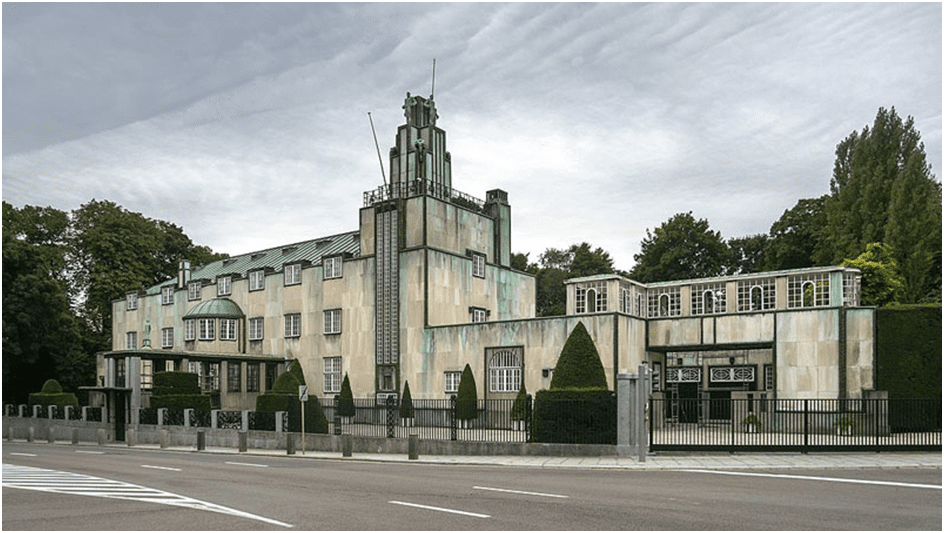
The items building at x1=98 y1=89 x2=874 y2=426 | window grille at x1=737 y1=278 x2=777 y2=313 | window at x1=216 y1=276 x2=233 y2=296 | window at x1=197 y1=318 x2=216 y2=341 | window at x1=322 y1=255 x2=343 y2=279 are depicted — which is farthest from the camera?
window at x1=216 y1=276 x2=233 y2=296

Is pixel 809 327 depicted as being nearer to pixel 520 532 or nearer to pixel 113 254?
pixel 520 532

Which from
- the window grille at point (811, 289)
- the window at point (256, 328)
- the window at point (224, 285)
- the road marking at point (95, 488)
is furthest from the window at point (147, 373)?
the window grille at point (811, 289)

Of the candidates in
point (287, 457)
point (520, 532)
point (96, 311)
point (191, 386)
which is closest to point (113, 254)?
point (96, 311)

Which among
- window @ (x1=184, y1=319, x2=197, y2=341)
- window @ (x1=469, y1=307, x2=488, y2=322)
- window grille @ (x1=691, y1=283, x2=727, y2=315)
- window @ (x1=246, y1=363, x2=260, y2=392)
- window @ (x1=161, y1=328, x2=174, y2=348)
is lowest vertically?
window @ (x1=246, y1=363, x2=260, y2=392)

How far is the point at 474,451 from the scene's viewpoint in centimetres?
3097

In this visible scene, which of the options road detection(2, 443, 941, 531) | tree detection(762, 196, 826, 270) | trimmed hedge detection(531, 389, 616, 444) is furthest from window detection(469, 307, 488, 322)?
road detection(2, 443, 941, 531)

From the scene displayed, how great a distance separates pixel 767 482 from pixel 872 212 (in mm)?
51829

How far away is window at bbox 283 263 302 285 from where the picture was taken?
60.6m

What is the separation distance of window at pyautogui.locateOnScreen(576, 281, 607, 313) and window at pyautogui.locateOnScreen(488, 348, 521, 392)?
4.11m

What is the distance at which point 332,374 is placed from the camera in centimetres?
5744

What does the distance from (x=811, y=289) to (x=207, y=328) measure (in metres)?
39.6

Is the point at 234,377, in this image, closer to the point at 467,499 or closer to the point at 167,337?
the point at 167,337

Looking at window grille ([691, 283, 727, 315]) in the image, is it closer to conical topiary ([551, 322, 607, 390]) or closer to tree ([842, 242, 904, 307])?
tree ([842, 242, 904, 307])

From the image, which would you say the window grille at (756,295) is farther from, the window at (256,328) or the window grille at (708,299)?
the window at (256,328)
